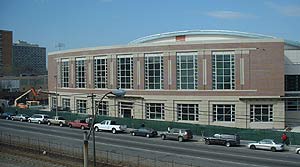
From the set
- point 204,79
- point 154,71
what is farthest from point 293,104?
point 154,71

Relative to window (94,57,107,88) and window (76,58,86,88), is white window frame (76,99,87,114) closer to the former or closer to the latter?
window (76,58,86,88)

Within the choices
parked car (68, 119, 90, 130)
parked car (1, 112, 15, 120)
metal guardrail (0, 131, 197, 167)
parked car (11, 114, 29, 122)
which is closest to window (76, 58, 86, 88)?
parked car (11, 114, 29, 122)

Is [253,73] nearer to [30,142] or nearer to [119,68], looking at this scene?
[119,68]

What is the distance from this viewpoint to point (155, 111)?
59.2 metres

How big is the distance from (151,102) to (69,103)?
21.7m

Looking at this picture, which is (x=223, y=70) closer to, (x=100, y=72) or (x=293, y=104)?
(x=293, y=104)

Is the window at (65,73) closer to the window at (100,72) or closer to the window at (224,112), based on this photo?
the window at (100,72)

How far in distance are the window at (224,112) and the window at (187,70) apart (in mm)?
4499

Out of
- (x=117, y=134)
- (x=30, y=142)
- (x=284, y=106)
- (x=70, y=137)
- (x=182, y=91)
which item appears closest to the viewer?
(x=30, y=142)

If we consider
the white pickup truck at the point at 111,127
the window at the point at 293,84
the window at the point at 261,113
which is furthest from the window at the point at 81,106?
the window at the point at 293,84

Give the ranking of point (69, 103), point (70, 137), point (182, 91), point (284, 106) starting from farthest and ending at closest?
point (69, 103) → point (182, 91) → point (284, 106) → point (70, 137)

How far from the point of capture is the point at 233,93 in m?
53.8

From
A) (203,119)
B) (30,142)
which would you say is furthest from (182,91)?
→ (30,142)

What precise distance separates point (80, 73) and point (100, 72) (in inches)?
235
